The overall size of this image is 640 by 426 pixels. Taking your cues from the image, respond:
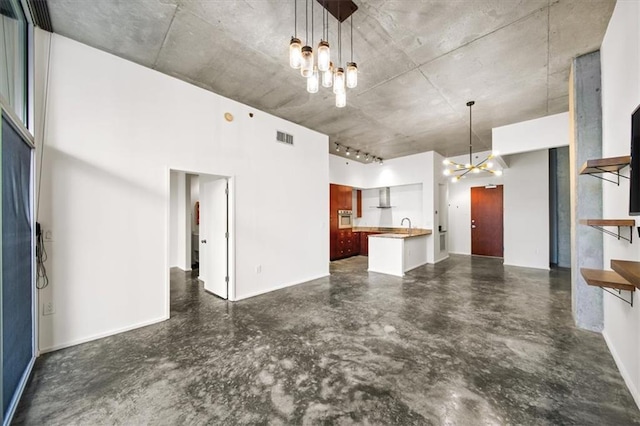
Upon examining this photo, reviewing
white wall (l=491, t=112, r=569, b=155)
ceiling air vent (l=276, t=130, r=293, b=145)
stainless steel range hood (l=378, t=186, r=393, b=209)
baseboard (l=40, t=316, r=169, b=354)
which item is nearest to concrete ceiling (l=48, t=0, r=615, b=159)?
white wall (l=491, t=112, r=569, b=155)

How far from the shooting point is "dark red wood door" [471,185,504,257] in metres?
7.96

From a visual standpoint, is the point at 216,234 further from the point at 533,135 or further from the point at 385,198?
the point at 533,135

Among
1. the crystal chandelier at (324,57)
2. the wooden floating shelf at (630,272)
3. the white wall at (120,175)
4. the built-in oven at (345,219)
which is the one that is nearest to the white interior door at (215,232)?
the white wall at (120,175)

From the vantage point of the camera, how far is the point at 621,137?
221 centimetres

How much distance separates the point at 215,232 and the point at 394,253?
4.05m

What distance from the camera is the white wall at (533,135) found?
4594 millimetres

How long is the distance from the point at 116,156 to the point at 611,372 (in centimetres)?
567

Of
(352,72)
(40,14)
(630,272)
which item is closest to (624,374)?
(630,272)

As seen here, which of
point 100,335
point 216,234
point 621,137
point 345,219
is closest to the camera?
point 621,137

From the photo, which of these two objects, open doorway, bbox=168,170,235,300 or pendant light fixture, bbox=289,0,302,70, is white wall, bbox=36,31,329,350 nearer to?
open doorway, bbox=168,170,235,300

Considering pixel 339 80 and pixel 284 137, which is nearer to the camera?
pixel 339 80

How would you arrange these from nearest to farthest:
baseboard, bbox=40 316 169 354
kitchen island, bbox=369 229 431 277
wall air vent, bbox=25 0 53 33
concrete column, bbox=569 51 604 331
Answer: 1. wall air vent, bbox=25 0 53 33
2. baseboard, bbox=40 316 169 354
3. concrete column, bbox=569 51 604 331
4. kitchen island, bbox=369 229 431 277

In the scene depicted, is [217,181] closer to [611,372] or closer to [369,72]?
[369,72]

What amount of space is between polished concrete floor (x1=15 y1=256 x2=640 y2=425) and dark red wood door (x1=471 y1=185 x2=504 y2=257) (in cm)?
478
